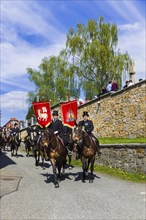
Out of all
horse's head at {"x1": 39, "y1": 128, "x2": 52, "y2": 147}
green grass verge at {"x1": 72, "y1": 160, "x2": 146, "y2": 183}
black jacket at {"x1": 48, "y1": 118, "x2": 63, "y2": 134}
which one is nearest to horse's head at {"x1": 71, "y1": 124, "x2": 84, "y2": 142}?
horse's head at {"x1": 39, "y1": 128, "x2": 52, "y2": 147}

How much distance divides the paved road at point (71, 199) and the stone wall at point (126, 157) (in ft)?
4.50

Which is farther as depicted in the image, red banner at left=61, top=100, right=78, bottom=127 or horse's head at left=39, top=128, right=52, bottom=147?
red banner at left=61, top=100, right=78, bottom=127

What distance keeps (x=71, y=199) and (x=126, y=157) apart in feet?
19.8

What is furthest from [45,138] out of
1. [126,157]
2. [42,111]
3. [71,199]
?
[126,157]

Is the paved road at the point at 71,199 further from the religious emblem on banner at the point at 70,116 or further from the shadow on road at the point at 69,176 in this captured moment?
the religious emblem on banner at the point at 70,116

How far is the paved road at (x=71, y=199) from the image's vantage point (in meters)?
9.55

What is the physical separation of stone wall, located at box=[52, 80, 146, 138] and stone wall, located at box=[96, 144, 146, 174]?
3.41 meters

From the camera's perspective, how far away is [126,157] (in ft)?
54.8

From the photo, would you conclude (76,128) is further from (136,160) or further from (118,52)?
(118,52)

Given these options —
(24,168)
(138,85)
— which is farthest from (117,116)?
(24,168)

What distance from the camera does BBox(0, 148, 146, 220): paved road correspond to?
955 cm

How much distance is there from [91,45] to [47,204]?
98.8ft

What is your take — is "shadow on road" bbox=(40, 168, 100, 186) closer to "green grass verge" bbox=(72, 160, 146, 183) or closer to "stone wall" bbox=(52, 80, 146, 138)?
"green grass verge" bbox=(72, 160, 146, 183)

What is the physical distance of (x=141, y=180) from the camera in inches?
585
